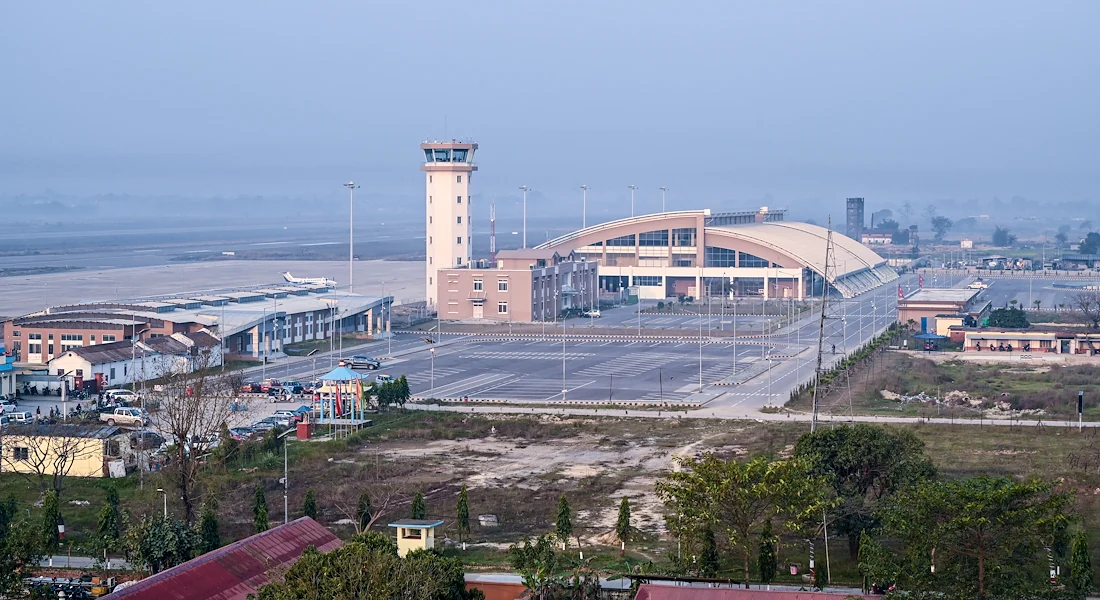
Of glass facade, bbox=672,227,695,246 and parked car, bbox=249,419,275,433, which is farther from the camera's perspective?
glass facade, bbox=672,227,695,246

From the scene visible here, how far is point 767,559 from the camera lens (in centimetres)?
2191

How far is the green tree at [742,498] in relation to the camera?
22.1m

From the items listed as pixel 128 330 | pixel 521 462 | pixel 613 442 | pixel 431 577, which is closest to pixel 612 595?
pixel 431 577

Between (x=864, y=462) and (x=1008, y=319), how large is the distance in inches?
1619

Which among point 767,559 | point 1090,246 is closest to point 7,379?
point 767,559

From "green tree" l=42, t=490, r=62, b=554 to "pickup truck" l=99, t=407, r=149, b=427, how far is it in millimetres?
12008

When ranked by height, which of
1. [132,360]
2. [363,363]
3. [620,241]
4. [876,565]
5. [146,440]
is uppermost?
[620,241]

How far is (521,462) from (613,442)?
361cm

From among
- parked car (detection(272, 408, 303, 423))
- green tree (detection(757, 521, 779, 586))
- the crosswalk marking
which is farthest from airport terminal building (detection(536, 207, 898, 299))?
green tree (detection(757, 521, 779, 586))

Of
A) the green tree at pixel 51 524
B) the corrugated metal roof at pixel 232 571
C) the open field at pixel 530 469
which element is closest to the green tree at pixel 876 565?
the open field at pixel 530 469

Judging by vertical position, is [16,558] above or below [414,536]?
above

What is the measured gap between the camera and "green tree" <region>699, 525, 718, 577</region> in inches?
849

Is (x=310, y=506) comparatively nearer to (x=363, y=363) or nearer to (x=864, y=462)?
(x=864, y=462)

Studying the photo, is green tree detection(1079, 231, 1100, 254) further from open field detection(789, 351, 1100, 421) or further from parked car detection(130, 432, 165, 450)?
parked car detection(130, 432, 165, 450)
